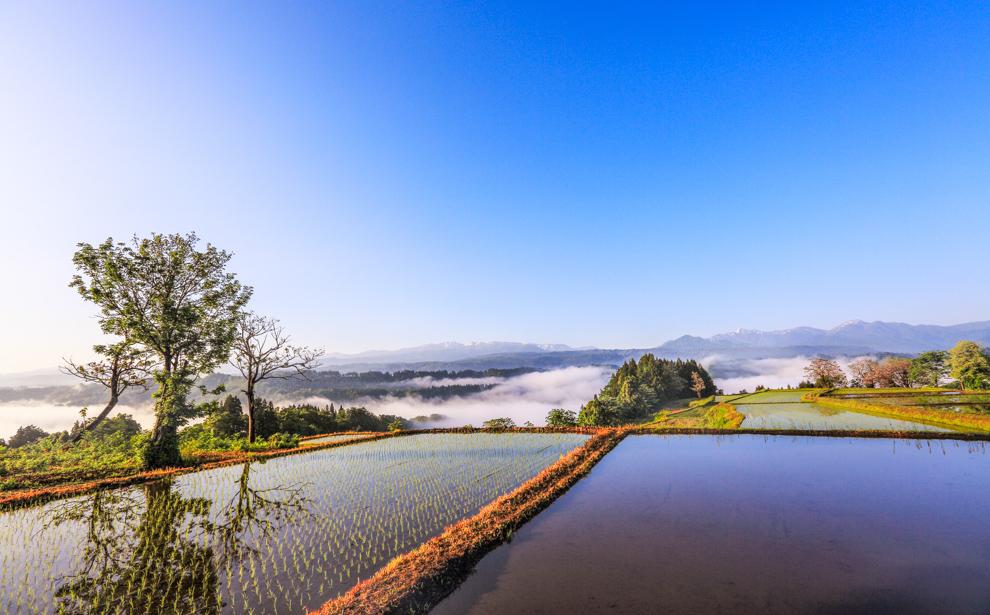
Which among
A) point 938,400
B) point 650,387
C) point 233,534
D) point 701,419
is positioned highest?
point 233,534

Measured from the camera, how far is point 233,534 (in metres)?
12.5

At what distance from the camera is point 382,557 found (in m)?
10.7

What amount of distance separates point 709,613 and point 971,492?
15.0 metres

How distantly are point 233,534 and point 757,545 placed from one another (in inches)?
628

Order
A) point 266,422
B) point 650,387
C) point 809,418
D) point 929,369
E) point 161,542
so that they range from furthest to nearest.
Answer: point 650,387, point 929,369, point 266,422, point 809,418, point 161,542

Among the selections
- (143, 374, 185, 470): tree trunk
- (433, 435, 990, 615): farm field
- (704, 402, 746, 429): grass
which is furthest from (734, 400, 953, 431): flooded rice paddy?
(143, 374, 185, 470): tree trunk

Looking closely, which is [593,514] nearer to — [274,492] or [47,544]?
[274,492]

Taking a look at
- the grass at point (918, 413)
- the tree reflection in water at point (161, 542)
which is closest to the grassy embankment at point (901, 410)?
the grass at point (918, 413)

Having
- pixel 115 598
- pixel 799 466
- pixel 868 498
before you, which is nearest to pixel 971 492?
pixel 868 498

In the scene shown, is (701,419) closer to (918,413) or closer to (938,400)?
(918,413)

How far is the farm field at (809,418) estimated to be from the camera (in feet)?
91.8

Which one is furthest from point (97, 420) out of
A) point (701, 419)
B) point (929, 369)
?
point (929, 369)

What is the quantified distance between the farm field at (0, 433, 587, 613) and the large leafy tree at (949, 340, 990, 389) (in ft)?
161

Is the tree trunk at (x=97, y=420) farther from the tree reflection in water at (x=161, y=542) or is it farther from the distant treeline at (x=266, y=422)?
the tree reflection in water at (x=161, y=542)
